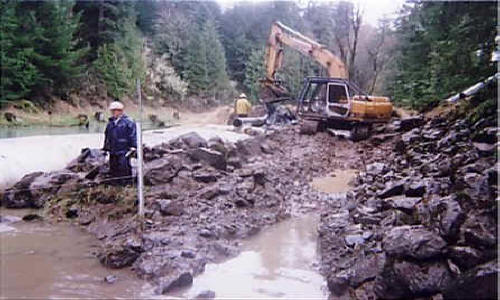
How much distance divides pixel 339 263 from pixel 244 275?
94 cm

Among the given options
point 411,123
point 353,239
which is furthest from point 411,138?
point 353,239

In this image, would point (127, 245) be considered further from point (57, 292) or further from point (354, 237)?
point (354, 237)

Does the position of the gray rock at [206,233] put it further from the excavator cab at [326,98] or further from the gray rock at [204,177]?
the excavator cab at [326,98]

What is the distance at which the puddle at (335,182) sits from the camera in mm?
9044

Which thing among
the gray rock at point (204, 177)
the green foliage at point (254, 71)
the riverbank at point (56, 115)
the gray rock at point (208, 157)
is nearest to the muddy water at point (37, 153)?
the gray rock at point (208, 157)

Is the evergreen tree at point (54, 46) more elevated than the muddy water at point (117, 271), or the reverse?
the evergreen tree at point (54, 46)

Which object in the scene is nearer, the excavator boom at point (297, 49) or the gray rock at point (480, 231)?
the gray rock at point (480, 231)

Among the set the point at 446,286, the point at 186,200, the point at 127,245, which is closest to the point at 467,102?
the point at 186,200

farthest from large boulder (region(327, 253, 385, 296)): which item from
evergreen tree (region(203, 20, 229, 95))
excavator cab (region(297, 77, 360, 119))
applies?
evergreen tree (region(203, 20, 229, 95))

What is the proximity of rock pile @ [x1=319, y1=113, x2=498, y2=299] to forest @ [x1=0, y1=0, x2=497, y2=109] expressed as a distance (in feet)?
10.9

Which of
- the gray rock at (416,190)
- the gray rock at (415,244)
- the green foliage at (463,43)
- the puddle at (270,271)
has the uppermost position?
the green foliage at (463,43)

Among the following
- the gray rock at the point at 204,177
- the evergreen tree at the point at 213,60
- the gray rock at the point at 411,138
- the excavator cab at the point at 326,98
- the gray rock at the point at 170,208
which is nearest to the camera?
the gray rock at the point at 170,208

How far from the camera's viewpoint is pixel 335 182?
31.8ft

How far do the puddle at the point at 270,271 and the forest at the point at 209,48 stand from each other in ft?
15.2
